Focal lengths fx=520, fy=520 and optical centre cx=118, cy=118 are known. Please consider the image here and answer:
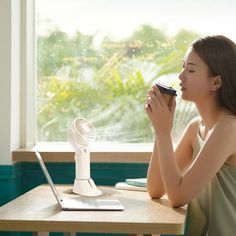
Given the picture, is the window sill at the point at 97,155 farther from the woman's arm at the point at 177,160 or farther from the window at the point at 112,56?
the woman's arm at the point at 177,160

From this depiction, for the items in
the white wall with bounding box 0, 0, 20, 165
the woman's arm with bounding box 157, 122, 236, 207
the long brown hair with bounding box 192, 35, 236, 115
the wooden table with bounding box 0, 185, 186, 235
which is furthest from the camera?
the white wall with bounding box 0, 0, 20, 165

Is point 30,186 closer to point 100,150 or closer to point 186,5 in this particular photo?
point 100,150

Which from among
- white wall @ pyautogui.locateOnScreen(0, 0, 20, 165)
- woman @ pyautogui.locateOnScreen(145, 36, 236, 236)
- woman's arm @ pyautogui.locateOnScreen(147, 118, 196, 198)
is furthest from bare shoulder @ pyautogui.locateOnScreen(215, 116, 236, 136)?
white wall @ pyautogui.locateOnScreen(0, 0, 20, 165)

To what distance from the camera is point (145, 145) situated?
9.12 ft

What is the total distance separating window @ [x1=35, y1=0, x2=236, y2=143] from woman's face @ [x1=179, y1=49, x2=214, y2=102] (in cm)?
81

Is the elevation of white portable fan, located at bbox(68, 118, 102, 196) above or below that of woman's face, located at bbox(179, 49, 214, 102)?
below

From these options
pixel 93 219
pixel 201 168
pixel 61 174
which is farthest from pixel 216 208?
pixel 61 174

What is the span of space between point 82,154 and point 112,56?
0.88 metres

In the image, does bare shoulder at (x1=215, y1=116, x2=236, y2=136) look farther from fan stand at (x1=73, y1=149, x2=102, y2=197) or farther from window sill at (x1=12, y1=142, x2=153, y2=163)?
window sill at (x1=12, y1=142, x2=153, y2=163)

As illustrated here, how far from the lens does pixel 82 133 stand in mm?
2041

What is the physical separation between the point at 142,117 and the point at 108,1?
65 cm

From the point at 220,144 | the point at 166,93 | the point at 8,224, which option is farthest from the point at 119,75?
the point at 8,224

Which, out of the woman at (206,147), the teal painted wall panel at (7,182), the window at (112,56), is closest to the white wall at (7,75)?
the teal painted wall panel at (7,182)

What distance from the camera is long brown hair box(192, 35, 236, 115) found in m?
1.87
